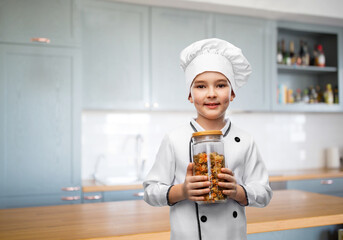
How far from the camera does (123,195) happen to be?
2.99 m

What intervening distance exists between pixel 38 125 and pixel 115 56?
2.86 feet

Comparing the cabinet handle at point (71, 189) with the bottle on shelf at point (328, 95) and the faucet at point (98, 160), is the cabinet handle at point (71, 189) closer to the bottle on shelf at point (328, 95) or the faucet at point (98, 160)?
the faucet at point (98, 160)

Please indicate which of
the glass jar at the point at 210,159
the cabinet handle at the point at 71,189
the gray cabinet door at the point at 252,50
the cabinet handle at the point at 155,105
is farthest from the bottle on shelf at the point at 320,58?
the glass jar at the point at 210,159

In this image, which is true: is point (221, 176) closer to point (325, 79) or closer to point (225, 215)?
point (225, 215)

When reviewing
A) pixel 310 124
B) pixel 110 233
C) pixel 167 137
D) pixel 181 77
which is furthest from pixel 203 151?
pixel 310 124

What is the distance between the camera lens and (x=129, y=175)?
145 inches

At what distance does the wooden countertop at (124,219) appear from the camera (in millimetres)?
1393

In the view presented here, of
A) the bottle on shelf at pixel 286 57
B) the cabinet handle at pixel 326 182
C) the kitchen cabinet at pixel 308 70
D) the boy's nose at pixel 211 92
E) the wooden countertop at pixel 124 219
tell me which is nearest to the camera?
the boy's nose at pixel 211 92

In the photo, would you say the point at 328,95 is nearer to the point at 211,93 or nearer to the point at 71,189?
the point at 71,189

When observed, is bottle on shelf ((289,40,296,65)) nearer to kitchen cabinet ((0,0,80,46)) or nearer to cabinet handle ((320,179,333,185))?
cabinet handle ((320,179,333,185))

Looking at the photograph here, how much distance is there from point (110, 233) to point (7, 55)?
2034 mm

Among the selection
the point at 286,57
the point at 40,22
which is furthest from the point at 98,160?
the point at 286,57

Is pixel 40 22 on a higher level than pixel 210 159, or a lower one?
higher

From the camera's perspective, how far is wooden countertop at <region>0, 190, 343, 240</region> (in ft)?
4.57
